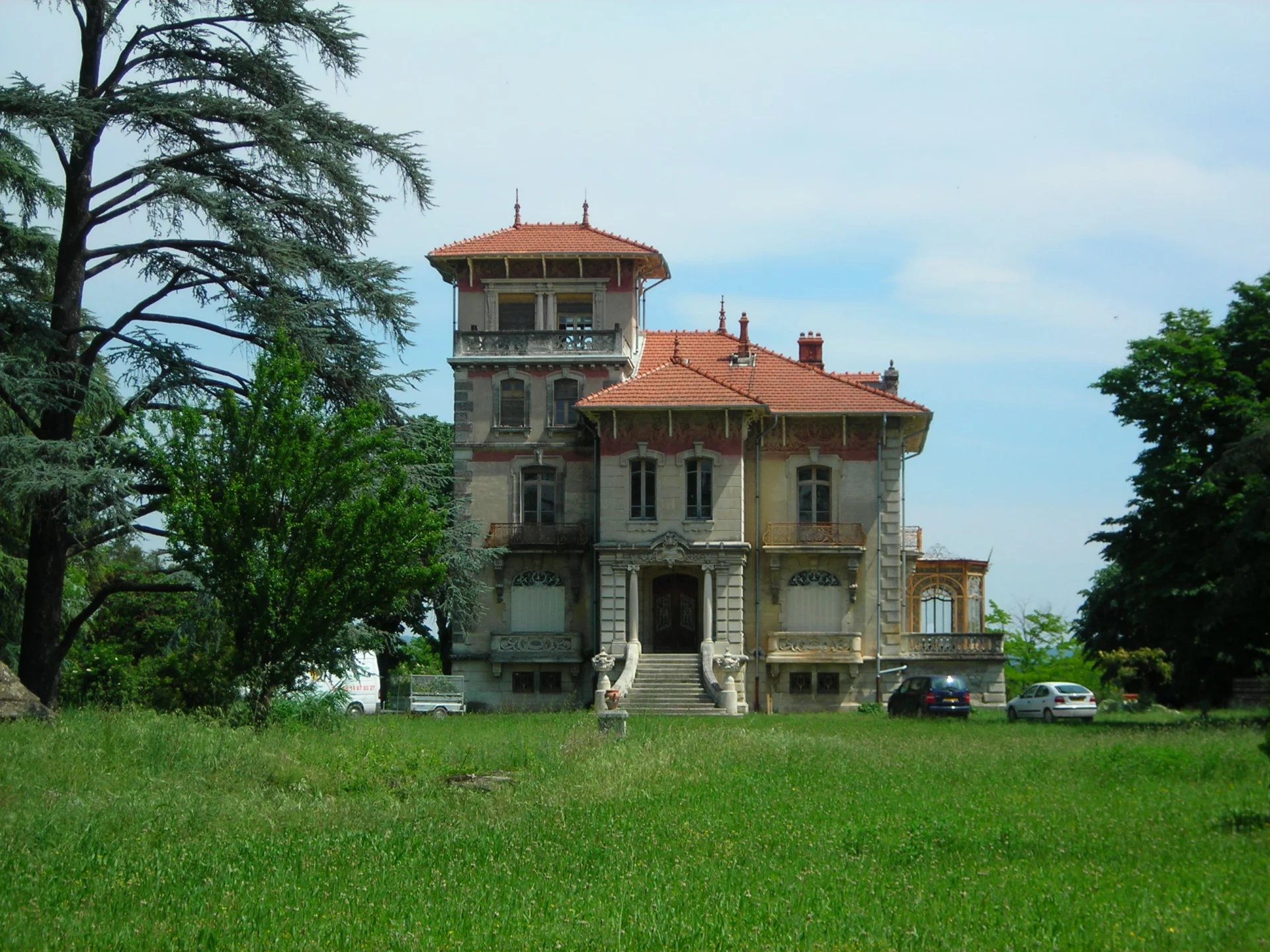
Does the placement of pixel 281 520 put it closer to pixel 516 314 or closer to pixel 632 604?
pixel 632 604

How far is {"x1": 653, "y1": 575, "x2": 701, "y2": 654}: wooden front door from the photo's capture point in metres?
43.8

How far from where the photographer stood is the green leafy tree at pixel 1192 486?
31672mm

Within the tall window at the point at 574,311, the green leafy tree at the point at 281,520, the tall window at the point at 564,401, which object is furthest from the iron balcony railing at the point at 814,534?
the green leafy tree at the point at 281,520

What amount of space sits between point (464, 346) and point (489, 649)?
8785mm

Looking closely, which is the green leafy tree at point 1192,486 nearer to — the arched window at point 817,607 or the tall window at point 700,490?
the arched window at point 817,607

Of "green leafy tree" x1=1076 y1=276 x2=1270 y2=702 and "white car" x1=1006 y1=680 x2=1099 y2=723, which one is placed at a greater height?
"green leafy tree" x1=1076 y1=276 x2=1270 y2=702

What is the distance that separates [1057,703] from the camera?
38562mm

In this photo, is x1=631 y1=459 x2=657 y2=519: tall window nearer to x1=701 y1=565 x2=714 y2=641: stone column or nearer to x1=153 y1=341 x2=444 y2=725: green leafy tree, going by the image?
x1=701 y1=565 x2=714 y2=641: stone column

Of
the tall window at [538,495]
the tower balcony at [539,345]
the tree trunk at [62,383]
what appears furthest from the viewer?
the tall window at [538,495]

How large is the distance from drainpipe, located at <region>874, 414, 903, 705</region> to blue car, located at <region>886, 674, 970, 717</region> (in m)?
4.91

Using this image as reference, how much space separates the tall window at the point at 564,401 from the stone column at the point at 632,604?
16.4ft

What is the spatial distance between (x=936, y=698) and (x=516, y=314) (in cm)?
1683

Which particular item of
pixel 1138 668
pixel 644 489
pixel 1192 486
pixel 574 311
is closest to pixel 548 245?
pixel 574 311

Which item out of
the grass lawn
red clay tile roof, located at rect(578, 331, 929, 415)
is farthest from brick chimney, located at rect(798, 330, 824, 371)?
the grass lawn
